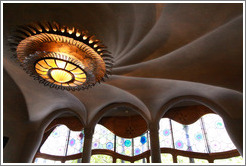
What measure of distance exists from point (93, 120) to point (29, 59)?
4.69m

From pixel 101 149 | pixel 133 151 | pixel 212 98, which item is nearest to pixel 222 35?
pixel 212 98

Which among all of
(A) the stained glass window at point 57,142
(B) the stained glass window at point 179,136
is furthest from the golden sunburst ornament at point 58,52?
(A) the stained glass window at point 57,142

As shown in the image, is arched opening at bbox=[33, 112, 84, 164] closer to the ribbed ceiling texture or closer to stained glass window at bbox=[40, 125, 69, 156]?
stained glass window at bbox=[40, 125, 69, 156]

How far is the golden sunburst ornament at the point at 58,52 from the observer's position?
12.1 feet

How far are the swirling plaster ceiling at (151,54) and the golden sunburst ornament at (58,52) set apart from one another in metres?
0.54

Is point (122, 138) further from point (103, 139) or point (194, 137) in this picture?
point (194, 137)

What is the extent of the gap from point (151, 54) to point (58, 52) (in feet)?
9.10

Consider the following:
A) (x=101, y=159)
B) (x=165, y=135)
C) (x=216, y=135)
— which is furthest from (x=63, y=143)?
(x=216, y=135)

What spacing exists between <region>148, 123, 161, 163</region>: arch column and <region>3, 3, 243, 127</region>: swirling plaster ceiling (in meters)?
0.45

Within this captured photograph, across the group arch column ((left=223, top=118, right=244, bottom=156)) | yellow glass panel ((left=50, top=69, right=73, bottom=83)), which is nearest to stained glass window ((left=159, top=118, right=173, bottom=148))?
arch column ((left=223, top=118, right=244, bottom=156))

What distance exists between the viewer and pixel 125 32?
15.4 ft

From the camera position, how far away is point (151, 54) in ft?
17.9

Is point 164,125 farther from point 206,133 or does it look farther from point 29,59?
point 29,59

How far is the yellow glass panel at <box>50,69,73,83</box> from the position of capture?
4370 millimetres
